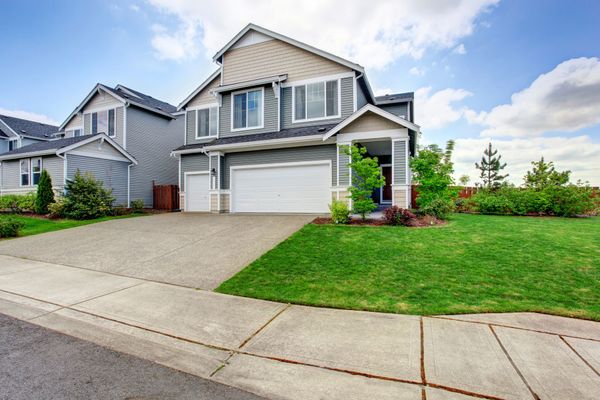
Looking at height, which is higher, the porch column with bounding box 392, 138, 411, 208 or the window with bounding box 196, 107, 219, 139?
the window with bounding box 196, 107, 219, 139

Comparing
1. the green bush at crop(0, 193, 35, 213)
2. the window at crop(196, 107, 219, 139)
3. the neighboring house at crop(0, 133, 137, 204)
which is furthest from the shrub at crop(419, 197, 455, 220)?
the green bush at crop(0, 193, 35, 213)

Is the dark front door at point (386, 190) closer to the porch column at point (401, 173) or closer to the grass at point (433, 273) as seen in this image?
the porch column at point (401, 173)

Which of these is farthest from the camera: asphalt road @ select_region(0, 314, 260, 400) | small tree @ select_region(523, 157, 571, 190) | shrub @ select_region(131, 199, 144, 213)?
shrub @ select_region(131, 199, 144, 213)

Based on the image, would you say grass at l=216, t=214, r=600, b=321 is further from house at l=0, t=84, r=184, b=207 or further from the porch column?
house at l=0, t=84, r=184, b=207

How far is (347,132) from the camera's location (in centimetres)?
1201

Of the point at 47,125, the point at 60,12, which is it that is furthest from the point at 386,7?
the point at 47,125

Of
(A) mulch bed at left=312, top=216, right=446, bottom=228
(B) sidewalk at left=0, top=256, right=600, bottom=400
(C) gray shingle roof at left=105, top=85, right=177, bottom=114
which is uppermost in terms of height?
(C) gray shingle roof at left=105, top=85, right=177, bottom=114

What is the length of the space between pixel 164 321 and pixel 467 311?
4100 mm

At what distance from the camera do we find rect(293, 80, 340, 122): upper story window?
13.7 metres

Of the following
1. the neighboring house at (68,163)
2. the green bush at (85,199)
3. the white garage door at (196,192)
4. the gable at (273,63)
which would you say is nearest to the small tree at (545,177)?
the gable at (273,63)

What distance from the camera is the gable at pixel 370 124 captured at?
11.3 metres

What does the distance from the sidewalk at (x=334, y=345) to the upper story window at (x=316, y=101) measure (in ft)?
36.6

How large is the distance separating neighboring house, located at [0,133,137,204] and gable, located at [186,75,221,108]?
223 inches

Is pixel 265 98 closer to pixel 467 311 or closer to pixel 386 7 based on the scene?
pixel 386 7
